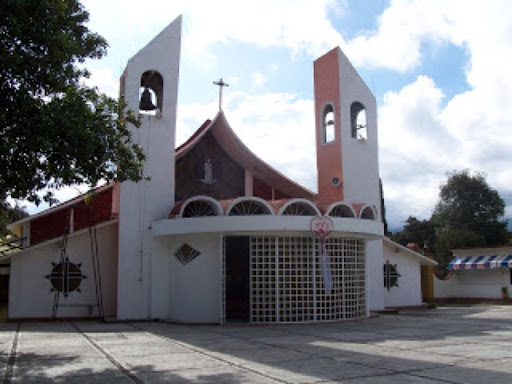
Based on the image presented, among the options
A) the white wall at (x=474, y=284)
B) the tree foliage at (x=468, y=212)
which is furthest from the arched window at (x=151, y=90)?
the tree foliage at (x=468, y=212)

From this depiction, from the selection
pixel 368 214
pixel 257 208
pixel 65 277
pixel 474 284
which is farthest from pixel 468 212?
pixel 65 277

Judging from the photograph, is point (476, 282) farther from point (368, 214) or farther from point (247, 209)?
point (247, 209)

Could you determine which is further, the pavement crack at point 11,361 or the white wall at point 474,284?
the white wall at point 474,284

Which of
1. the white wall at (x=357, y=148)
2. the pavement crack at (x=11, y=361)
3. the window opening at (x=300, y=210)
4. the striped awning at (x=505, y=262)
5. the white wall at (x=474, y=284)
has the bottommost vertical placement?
the pavement crack at (x=11, y=361)

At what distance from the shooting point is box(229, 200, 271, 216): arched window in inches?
596

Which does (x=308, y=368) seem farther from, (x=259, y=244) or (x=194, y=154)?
(x=194, y=154)

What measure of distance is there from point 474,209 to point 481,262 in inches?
697

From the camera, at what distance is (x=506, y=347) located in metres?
9.62

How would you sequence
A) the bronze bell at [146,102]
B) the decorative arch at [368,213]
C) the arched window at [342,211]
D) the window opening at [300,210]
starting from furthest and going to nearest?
the bronze bell at [146,102]
the decorative arch at [368,213]
the arched window at [342,211]
the window opening at [300,210]

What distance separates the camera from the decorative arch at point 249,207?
14750 mm

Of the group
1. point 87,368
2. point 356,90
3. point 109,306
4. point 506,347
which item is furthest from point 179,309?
point 356,90

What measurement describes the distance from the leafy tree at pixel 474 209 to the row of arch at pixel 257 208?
28.7 meters

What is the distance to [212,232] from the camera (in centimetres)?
1474

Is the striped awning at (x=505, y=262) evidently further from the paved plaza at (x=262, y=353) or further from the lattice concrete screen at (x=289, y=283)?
the lattice concrete screen at (x=289, y=283)
